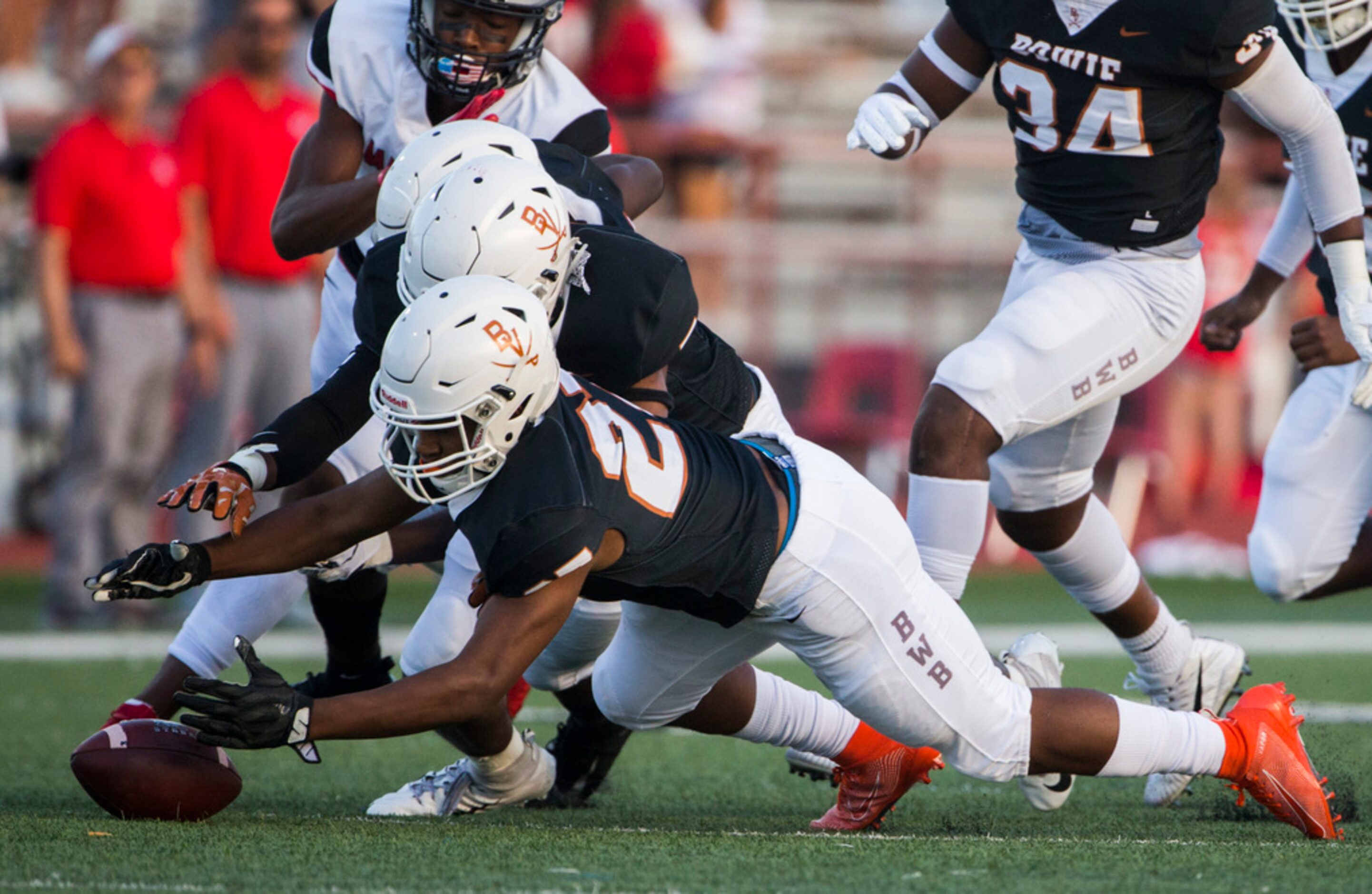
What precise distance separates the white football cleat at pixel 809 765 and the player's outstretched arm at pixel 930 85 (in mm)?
1346

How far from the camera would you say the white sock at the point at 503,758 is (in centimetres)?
349

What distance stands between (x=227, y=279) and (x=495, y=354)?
4606 millimetres

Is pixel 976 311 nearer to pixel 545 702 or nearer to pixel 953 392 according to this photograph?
pixel 545 702

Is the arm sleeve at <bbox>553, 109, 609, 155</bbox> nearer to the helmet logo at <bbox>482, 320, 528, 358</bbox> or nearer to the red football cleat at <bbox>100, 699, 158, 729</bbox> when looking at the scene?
the helmet logo at <bbox>482, 320, 528, 358</bbox>

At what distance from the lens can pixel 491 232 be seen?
116 inches

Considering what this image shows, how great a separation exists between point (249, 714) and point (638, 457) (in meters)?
0.74

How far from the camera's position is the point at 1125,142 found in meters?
3.78

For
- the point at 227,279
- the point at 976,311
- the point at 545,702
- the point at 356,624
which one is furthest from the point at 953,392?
the point at 976,311

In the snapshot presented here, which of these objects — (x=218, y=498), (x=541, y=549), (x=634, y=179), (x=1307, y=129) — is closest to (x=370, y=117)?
(x=634, y=179)

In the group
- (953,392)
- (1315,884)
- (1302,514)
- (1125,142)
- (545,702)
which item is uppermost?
(1125,142)

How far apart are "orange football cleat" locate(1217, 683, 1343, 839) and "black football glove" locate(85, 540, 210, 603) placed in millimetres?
1914

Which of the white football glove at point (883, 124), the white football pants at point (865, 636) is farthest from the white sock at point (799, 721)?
the white football glove at point (883, 124)

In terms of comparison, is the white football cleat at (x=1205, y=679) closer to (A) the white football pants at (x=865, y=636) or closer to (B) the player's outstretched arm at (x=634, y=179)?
(A) the white football pants at (x=865, y=636)

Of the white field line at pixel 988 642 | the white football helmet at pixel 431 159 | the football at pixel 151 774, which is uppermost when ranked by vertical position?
the white football helmet at pixel 431 159
